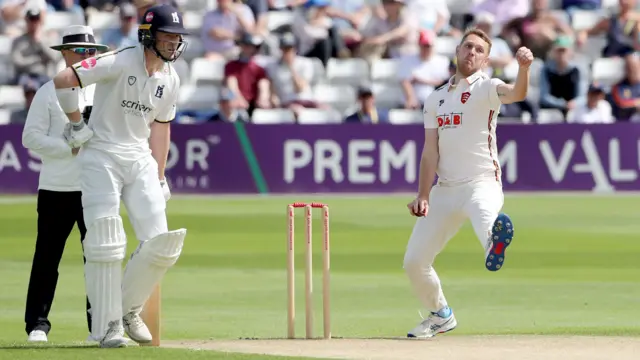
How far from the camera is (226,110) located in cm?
1798

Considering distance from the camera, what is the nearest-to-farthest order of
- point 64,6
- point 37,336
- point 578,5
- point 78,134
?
1. point 78,134
2. point 37,336
3. point 64,6
4. point 578,5

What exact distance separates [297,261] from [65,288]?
2.45 metres

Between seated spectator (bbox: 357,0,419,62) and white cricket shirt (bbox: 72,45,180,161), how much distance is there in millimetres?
12324

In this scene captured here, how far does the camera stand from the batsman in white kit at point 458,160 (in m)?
7.76

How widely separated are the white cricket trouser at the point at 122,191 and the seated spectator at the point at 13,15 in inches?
495

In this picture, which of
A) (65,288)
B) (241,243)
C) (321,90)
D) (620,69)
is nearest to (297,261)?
(241,243)

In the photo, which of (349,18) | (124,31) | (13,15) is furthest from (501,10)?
(13,15)

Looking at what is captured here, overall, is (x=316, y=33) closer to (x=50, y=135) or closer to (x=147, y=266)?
(x=50, y=135)

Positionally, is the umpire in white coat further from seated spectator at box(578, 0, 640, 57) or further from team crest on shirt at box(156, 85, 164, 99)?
seated spectator at box(578, 0, 640, 57)

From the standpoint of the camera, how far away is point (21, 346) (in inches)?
296

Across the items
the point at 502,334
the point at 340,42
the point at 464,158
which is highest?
the point at 340,42

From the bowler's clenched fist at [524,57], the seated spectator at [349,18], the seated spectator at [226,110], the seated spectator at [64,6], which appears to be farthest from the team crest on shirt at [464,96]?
the seated spectator at [64,6]

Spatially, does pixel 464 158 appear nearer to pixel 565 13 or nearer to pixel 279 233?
pixel 279 233

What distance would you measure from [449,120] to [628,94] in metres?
11.6
